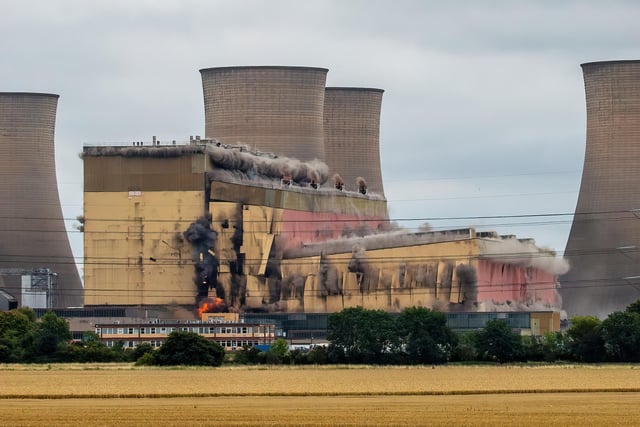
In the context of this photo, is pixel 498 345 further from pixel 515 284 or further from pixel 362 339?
pixel 515 284

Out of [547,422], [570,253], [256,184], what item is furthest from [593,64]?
[547,422]

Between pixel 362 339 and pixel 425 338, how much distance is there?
2.13 metres

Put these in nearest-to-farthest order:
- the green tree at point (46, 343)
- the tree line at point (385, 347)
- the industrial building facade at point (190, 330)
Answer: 1. the tree line at point (385, 347)
2. the green tree at point (46, 343)
3. the industrial building facade at point (190, 330)

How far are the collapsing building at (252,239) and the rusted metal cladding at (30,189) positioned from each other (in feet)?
24.6

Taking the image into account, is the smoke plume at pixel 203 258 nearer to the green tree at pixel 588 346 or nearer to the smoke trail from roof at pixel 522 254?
the smoke trail from roof at pixel 522 254

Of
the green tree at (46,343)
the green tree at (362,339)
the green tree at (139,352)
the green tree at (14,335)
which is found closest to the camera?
the green tree at (362,339)

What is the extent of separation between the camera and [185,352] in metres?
55.1

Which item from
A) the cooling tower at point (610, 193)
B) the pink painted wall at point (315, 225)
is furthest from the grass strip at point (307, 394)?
the pink painted wall at point (315, 225)

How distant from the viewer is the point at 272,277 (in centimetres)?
8544

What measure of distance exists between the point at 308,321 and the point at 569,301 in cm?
1621

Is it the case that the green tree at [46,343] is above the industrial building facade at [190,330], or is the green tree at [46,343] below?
below

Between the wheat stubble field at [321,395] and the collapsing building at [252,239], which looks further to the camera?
the collapsing building at [252,239]

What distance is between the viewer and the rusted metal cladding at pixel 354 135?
97.5 m

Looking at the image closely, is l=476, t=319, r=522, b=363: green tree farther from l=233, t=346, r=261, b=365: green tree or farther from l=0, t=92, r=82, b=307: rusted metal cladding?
l=0, t=92, r=82, b=307: rusted metal cladding
